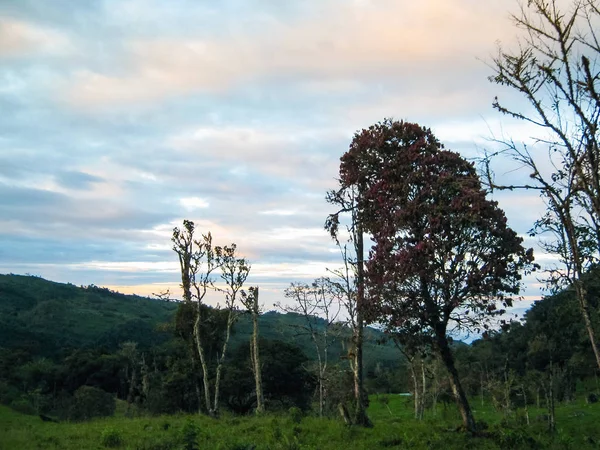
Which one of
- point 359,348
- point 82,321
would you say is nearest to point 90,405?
point 359,348

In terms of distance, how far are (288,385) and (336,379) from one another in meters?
10.7

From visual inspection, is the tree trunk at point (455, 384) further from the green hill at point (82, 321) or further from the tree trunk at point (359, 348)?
the green hill at point (82, 321)

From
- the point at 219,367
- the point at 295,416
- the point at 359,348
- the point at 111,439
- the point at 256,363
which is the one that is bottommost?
the point at 111,439

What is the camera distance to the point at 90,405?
33250 millimetres

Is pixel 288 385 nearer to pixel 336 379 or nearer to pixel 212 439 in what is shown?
pixel 336 379

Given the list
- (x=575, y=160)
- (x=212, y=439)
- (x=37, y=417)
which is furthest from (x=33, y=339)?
(x=575, y=160)

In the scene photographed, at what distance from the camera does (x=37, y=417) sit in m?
27.7

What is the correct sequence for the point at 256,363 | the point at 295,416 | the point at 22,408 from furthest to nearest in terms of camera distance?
the point at 22,408, the point at 256,363, the point at 295,416

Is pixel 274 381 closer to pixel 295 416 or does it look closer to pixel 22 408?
pixel 22 408

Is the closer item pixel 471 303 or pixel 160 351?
pixel 471 303

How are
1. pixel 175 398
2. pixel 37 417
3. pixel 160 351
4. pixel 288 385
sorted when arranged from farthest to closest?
pixel 160 351
pixel 288 385
pixel 175 398
pixel 37 417

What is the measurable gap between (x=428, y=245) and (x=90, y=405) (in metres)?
27.6

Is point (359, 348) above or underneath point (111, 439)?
above

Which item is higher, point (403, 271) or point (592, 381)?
point (403, 271)
